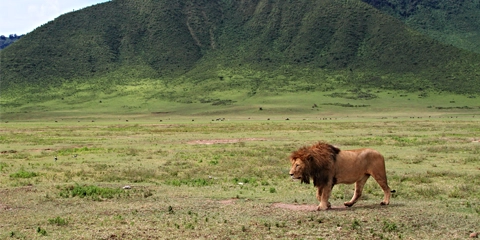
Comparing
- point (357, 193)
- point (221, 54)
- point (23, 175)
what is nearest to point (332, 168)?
point (357, 193)

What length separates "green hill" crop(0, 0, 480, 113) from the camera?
12631 cm

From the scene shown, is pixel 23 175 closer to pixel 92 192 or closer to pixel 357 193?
pixel 92 192

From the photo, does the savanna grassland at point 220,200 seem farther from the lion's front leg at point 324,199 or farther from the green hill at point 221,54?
the green hill at point 221,54

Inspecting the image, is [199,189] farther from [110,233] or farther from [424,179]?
[424,179]

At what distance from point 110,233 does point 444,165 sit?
62.1ft

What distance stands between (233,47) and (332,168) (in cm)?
14517

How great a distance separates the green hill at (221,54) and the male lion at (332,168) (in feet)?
330

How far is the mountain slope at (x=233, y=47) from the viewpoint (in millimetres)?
134250

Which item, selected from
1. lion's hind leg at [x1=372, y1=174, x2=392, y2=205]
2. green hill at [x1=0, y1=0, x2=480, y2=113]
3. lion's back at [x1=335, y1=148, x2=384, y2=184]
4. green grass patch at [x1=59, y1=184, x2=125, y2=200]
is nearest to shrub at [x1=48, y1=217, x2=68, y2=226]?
green grass patch at [x1=59, y1=184, x2=125, y2=200]

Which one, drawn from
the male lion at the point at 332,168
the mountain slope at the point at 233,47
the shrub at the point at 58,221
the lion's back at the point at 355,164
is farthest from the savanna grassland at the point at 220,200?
the mountain slope at the point at 233,47

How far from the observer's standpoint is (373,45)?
145750 millimetres

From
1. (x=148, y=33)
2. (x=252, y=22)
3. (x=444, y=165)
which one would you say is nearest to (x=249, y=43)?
(x=252, y=22)

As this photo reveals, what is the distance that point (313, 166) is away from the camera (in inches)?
556

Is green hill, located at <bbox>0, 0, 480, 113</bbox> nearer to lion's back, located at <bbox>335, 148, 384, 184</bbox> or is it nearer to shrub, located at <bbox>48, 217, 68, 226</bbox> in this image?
lion's back, located at <bbox>335, 148, 384, 184</bbox>
